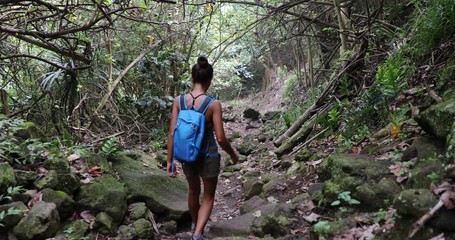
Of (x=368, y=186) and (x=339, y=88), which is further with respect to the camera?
(x=339, y=88)

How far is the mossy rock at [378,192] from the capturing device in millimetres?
2785

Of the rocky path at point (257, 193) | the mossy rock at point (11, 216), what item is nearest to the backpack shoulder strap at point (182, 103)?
the rocky path at point (257, 193)

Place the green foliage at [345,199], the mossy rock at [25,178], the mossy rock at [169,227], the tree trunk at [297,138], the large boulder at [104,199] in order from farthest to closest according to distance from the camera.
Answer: the tree trunk at [297,138] < the mossy rock at [169,227] < the large boulder at [104,199] < the mossy rock at [25,178] < the green foliage at [345,199]

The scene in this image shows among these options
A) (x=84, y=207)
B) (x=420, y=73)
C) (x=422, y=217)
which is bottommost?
(x=84, y=207)

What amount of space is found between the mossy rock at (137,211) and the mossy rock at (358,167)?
6.87 ft

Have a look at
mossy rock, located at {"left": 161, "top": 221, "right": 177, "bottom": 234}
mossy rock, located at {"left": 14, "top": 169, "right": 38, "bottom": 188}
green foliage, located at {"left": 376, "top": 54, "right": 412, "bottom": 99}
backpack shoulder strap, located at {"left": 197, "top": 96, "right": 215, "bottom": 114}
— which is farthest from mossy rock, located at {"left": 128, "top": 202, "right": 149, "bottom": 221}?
green foliage, located at {"left": 376, "top": 54, "right": 412, "bottom": 99}

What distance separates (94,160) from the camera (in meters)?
4.90

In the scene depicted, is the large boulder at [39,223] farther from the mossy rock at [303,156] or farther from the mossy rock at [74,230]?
the mossy rock at [303,156]

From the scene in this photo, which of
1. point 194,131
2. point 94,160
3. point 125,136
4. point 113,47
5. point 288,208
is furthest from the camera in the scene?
point 113,47

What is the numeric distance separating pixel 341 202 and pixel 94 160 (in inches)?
126

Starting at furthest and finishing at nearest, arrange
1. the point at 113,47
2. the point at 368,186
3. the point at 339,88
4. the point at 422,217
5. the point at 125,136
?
the point at 113,47 < the point at 125,136 < the point at 339,88 < the point at 368,186 < the point at 422,217

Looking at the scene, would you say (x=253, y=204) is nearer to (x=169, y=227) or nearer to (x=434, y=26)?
(x=169, y=227)

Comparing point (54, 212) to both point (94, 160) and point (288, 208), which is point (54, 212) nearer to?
point (94, 160)

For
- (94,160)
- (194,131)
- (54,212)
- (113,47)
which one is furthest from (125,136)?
(194,131)
